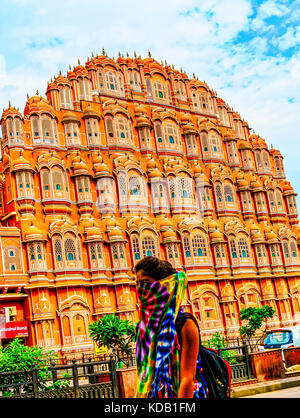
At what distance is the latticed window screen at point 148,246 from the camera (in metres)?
34.6

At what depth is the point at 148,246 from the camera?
114 feet

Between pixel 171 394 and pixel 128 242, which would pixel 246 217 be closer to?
pixel 128 242

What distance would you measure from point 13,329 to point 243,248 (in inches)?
724

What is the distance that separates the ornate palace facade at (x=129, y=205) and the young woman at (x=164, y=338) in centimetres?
2580

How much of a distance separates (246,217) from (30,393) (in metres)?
31.1

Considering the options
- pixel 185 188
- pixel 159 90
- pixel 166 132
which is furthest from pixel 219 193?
pixel 159 90

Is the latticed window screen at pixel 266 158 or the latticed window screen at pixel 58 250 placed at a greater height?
the latticed window screen at pixel 266 158

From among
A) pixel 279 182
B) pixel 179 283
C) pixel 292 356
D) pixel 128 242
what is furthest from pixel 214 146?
pixel 179 283

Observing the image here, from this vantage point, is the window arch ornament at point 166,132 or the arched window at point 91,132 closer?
the arched window at point 91,132

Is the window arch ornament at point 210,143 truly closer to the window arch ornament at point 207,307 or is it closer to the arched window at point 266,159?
the arched window at point 266,159

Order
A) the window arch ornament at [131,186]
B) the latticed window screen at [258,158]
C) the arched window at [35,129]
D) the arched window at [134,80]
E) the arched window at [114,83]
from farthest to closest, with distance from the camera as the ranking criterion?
the latticed window screen at [258,158], the arched window at [134,80], the arched window at [114,83], the window arch ornament at [131,186], the arched window at [35,129]

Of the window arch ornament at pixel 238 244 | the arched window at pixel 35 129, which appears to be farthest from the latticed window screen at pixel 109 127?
the window arch ornament at pixel 238 244

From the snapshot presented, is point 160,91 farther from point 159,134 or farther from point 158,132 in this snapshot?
point 159,134
